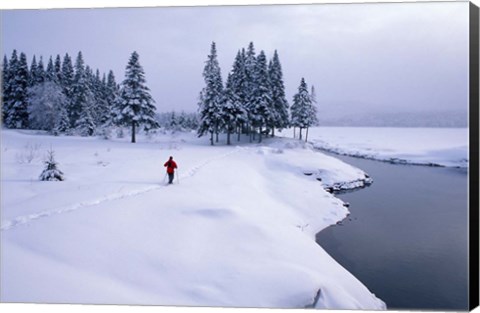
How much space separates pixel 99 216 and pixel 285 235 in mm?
4319

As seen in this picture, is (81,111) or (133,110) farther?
(133,110)

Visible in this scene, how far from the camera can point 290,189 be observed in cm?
1305

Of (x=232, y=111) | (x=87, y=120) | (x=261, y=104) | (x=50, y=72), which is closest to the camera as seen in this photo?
(x=50, y=72)

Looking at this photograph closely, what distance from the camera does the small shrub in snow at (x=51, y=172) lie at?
359 inches

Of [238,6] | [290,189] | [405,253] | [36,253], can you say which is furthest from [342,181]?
[36,253]

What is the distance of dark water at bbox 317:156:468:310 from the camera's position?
708 centimetres

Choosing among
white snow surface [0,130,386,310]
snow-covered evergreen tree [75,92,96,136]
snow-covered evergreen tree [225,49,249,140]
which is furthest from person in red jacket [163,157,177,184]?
Result: snow-covered evergreen tree [225,49,249,140]

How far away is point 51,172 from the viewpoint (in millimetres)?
9156

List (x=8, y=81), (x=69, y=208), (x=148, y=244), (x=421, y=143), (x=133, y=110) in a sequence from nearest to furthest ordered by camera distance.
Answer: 1. (x=148, y=244)
2. (x=69, y=208)
3. (x=8, y=81)
4. (x=421, y=143)
5. (x=133, y=110)

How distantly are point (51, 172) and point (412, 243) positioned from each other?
418 inches

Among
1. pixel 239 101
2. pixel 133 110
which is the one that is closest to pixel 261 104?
pixel 239 101

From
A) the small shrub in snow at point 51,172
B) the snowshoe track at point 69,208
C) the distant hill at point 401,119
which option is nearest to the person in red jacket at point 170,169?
the snowshoe track at point 69,208

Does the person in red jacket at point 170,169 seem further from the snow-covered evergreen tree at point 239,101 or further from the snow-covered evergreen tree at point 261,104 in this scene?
the snow-covered evergreen tree at point 261,104

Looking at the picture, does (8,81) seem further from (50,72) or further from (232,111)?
(232,111)
